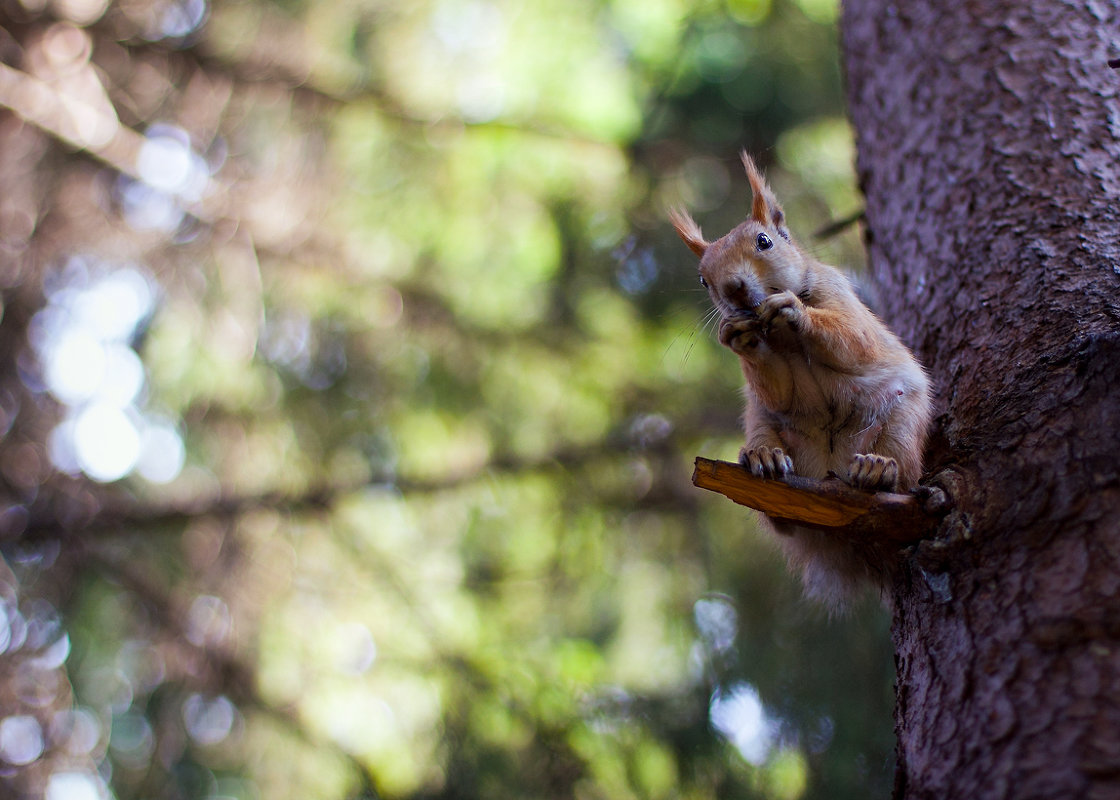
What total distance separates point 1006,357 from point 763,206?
2.02ft

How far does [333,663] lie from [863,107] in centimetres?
257

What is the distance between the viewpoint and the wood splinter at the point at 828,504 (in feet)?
4.06

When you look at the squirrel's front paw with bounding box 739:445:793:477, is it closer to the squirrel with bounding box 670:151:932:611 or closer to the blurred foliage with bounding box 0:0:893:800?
the squirrel with bounding box 670:151:932:611

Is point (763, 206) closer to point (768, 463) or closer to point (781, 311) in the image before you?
point (781, 311)

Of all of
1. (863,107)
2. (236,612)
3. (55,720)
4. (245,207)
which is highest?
(863,107)

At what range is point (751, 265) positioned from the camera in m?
1.68

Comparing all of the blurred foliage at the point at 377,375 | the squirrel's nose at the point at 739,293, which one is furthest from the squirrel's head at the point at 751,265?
the blurred foliage at the point at 377,375

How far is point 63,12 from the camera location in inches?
128

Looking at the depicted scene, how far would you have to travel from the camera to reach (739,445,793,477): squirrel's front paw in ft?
4.47

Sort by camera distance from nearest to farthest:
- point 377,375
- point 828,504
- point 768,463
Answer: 1. point 828,504
2. point 768,463
3. point 377,375

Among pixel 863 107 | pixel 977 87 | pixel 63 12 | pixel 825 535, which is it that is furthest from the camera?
pixel 63 12

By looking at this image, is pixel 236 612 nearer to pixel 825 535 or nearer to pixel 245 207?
pixel 245 207

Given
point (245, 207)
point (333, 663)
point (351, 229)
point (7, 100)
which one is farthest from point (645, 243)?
point (7, 100)

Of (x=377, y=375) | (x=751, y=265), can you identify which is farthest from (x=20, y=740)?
(x=751, y=265)
